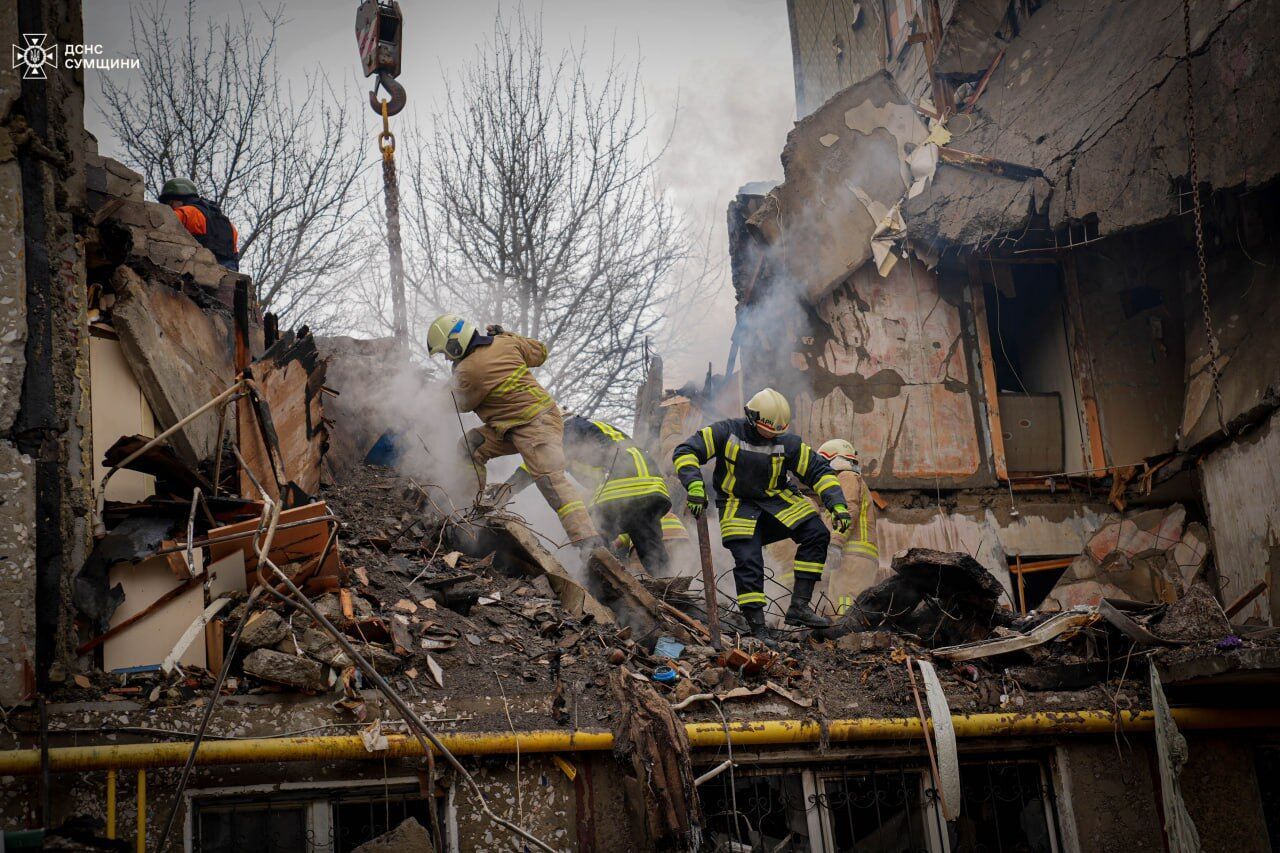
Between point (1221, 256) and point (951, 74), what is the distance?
3.92 m

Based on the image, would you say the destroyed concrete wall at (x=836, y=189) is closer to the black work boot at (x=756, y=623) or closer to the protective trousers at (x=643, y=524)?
the protective trousers at (x=643, y=524)

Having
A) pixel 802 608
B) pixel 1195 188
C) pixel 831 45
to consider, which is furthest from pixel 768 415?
pixel 831 45

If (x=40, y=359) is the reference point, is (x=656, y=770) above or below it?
below

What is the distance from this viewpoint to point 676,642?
634 cm

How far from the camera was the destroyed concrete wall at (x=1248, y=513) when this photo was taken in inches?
297

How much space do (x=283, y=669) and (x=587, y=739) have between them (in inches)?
57.8

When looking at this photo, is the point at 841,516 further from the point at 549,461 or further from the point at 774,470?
the point at 549,461

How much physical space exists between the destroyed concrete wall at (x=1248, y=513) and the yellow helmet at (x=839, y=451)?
9.33 feet

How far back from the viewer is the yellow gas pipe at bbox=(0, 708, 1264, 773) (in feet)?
14.3

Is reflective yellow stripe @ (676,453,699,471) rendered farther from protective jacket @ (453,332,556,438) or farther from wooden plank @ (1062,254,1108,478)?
wooden plank @ (1062,254,1108,478)

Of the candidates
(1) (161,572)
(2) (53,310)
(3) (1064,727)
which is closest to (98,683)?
(1) (161,572)

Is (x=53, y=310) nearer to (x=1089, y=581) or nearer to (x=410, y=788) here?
(x=410, y=788)

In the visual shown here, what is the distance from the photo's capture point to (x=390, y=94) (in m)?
10.4

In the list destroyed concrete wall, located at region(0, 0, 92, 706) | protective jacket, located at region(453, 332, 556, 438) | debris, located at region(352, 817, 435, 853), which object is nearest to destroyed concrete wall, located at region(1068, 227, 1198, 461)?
protective jacket, located at region(453, 332, 556, 438)
